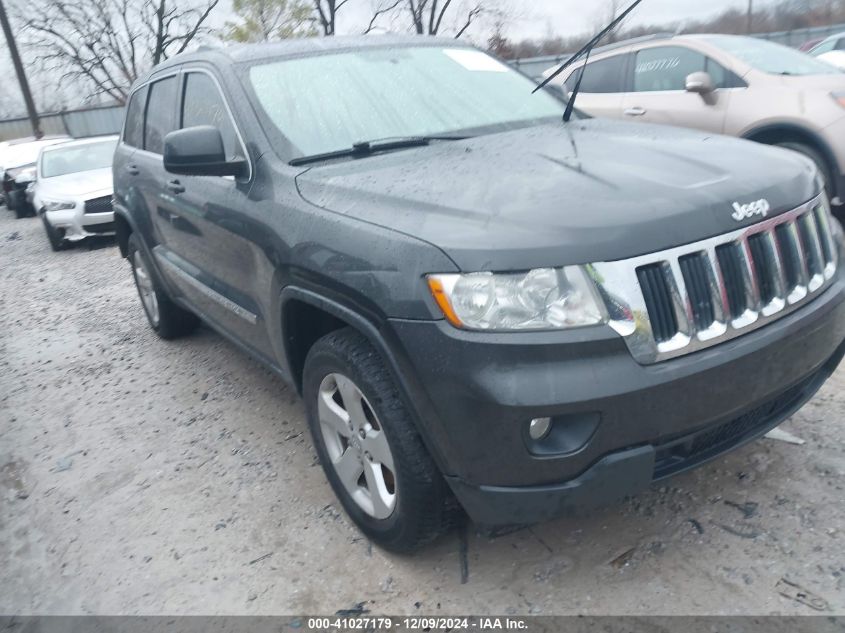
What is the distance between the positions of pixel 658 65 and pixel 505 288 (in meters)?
5.41

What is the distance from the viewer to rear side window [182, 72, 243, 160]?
313 cm

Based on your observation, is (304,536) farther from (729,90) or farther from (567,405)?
(729,90)

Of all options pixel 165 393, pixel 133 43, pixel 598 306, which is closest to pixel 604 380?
pixel 598 306

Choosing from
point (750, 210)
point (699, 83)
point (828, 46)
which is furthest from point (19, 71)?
point (750, 210)

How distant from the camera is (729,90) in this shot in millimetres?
5848

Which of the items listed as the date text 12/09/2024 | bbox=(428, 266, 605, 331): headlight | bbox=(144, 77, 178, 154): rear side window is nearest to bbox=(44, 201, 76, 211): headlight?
bbox=(144, 77, 178, 154): rear side window

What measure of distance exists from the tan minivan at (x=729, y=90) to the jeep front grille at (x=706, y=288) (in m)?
3.69

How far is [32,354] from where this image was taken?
5578 millimetres

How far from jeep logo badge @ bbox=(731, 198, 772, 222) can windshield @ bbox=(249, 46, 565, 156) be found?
1282 millimetres

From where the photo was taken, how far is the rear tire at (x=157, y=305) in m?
4.91

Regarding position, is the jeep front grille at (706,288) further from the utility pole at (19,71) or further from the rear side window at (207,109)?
the utility pole at (19,71)

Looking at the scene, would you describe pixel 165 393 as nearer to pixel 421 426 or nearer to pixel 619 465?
pixel 421 426

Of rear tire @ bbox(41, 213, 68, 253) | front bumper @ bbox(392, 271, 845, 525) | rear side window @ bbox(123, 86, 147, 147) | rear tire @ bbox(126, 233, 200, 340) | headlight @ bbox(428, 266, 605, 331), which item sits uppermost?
rear side window @ bbox(123, 86, 147, 147)

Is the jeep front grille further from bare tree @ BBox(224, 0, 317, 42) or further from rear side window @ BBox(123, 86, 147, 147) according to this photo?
bare tree @ BBox(224, 0, 317, 42)
